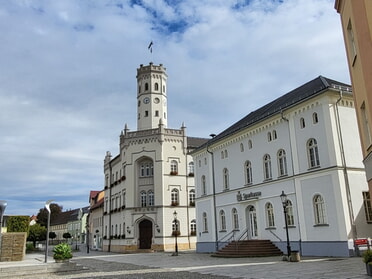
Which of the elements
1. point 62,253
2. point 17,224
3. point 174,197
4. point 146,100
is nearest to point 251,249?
point 62,253

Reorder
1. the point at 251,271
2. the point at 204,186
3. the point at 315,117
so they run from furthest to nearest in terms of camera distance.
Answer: the point at 204,186 < the point at 315,117 < the point at 251,271

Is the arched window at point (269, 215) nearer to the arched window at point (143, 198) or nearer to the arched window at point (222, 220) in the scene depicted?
the arched window at point (222, 220)

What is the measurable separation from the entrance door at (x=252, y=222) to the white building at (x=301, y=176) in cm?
7

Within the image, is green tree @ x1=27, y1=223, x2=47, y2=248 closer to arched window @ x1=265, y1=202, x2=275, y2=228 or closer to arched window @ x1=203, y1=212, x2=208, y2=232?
arched window @ x1=203, y1=212, x2=208, y2=232

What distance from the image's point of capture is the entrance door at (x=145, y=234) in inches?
1698

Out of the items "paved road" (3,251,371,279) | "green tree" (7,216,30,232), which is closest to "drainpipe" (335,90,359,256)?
"paved road" (3,251,371,279)

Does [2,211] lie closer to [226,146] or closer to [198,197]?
[226,146]

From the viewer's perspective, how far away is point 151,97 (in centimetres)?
4800

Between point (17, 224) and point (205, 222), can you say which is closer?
point (17, 224)

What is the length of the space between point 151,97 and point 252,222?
1003 inches

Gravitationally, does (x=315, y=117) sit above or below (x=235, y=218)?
above

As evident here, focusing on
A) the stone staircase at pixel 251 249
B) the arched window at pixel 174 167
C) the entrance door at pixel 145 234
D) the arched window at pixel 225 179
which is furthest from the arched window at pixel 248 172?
the entrance door at pixel 145 234

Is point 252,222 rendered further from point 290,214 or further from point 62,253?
point 62,253

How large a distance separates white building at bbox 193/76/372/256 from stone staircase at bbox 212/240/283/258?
0.48 m
